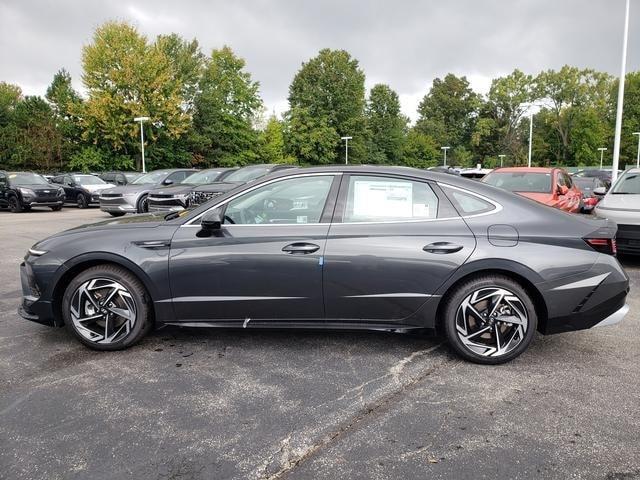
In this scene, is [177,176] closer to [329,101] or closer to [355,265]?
[355,265]

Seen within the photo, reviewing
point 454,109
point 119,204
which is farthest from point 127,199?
point 454,109

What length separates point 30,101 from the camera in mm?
39875

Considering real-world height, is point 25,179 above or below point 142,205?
above

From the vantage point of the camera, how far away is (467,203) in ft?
12.5

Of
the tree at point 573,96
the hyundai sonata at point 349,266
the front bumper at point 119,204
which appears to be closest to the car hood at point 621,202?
the hyundai sonata at point 349,266

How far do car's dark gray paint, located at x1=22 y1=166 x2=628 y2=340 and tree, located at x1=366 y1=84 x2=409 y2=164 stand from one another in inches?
2567

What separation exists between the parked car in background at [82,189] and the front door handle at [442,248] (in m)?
19.2

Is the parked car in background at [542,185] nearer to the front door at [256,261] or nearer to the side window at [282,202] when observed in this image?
the side window at [282,202]

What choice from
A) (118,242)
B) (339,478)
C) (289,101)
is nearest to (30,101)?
(289,101)

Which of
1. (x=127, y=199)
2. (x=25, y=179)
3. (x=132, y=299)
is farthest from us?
(x=25, y=179)

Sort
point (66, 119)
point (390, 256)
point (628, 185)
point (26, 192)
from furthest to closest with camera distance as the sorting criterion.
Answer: point (66, 119) → point (26, 192) → point (628, 185) → point (390, 256)

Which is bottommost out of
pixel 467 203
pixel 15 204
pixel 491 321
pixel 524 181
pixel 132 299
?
pixel 491 321

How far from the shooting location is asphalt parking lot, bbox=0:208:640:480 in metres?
2.50

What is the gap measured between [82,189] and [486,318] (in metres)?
20.4
